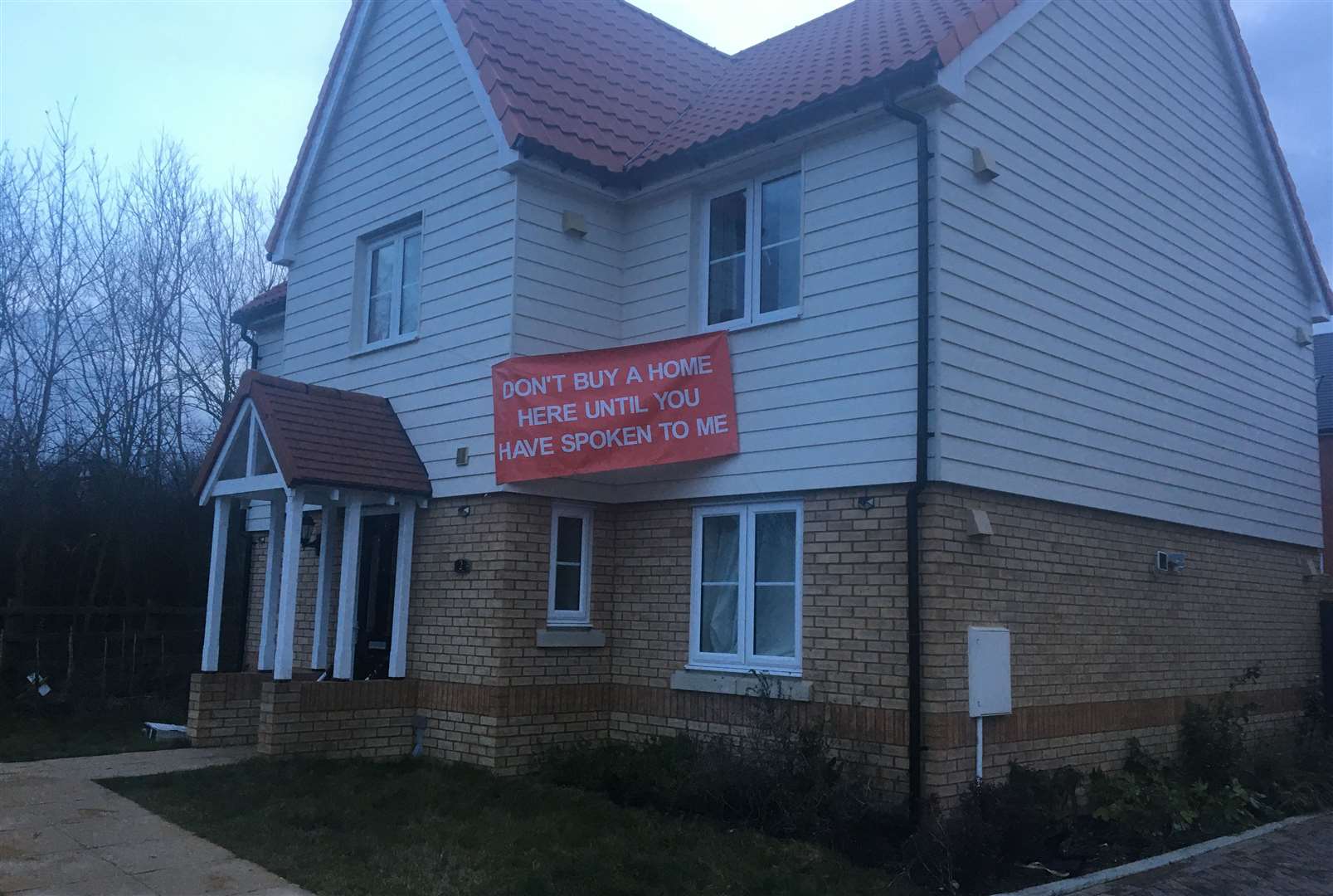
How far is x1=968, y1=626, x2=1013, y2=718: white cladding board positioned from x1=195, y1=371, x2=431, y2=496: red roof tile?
5648 millimetres

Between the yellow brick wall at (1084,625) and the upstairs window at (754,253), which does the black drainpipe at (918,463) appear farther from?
the upstairs window at (754,253)

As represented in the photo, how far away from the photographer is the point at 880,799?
8648mm

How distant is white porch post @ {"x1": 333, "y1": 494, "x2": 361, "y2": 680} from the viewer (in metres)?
11.2

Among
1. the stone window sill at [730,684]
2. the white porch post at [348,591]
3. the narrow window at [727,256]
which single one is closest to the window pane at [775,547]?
the stone window sill at [730,684]

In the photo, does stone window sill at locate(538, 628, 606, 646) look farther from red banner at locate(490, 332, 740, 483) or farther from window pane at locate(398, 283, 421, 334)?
window pane at locate(398, 283, 421, 334)

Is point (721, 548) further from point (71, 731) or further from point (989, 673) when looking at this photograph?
point (71, 731)

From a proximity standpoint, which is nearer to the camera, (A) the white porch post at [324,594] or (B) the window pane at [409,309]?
(A) the white porch post at [324,594]

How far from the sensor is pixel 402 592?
37.8 ft

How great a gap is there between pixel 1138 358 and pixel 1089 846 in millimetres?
5190

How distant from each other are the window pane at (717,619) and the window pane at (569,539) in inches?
57.7

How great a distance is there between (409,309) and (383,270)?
886mm

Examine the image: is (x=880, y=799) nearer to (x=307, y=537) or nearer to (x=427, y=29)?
(x=307, y=537)

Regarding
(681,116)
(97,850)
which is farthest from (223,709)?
(681,116)

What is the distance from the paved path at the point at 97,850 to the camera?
665cm
